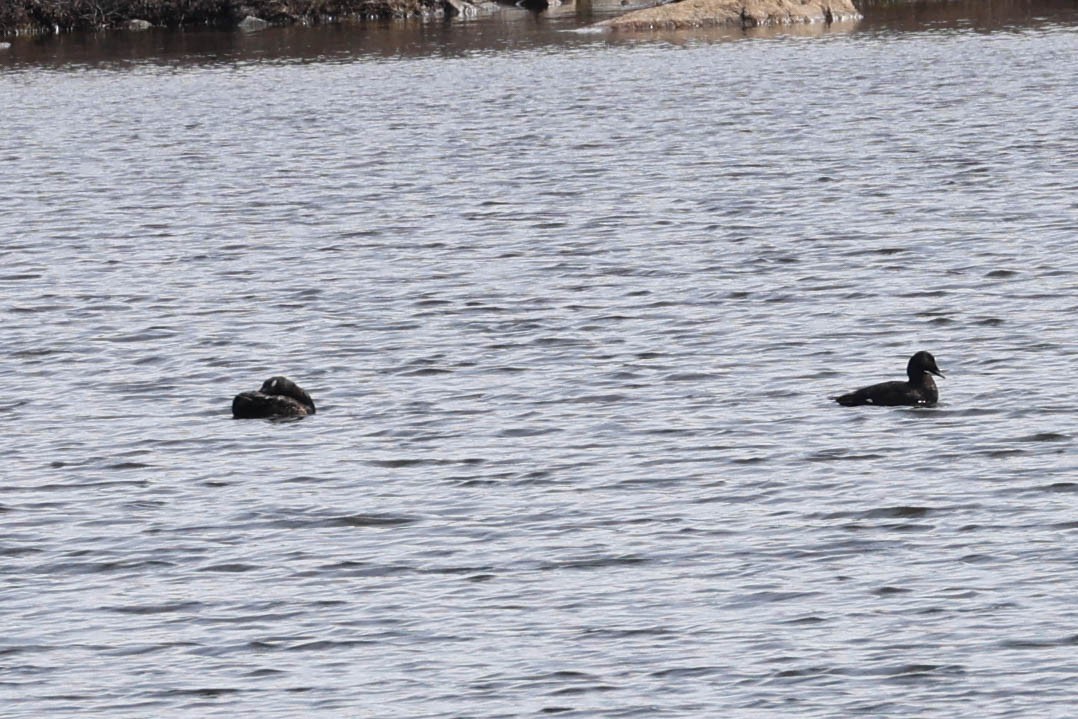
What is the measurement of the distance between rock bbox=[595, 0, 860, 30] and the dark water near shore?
35638 millimetres

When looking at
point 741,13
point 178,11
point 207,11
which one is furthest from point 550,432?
point 207,11

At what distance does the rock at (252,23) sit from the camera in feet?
304

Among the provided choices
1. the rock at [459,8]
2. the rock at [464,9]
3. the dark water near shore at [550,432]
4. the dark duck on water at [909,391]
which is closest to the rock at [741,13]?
the rock at [464,9]

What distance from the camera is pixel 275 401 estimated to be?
72.8 feet

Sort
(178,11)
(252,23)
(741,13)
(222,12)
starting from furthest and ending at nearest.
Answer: (222,12) → (178,11) → (252,23) → (741,13)

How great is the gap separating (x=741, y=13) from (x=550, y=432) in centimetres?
6518

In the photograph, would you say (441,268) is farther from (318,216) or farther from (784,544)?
(784,544)

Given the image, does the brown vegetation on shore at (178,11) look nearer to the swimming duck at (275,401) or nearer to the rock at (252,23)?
the rock at (252,23)

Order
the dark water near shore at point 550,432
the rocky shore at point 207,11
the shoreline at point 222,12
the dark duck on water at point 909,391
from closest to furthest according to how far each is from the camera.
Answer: the dark water near shore at point 550,432 < the dark duck on water at point 909,391 < the shoreline at point 222,12 < the rocky shore at point 207,11

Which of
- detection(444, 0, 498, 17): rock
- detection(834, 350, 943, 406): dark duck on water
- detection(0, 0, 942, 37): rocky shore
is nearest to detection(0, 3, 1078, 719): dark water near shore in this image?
detection(834, 350, 943, 406): dark duck on water

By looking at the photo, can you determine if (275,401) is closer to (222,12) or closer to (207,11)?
(207,11)

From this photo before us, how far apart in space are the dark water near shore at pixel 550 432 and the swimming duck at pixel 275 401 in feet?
0.69

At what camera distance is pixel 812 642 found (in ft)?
48.8

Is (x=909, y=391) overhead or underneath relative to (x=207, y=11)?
underneath
